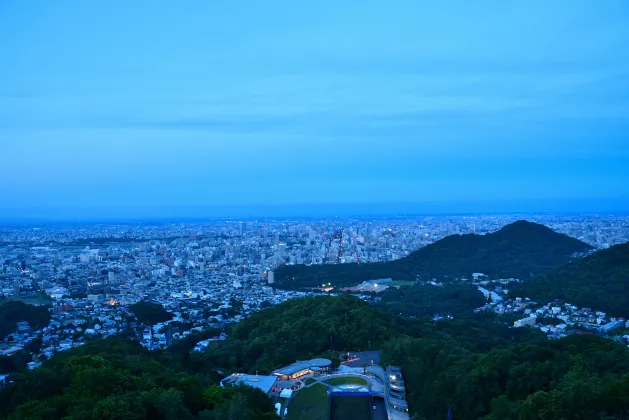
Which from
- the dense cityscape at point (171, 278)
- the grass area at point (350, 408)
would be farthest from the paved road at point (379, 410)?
the dense cityscape at point (171, 278)

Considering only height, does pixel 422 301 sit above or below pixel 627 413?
below

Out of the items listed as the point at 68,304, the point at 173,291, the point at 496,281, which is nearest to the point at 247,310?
the point at 173,291

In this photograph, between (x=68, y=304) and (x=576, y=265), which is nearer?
(x=68, y=304)

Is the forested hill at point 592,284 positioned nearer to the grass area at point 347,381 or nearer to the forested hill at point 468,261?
the forested hill at point 468,261

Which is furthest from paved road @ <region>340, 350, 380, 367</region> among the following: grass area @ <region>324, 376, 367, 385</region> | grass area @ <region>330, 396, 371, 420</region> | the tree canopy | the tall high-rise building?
the tall high-rise building

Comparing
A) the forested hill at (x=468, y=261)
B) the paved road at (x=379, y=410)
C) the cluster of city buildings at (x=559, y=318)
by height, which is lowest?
the paved road at (x=379, y=410)

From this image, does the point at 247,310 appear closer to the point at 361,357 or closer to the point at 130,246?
the point at 361,357

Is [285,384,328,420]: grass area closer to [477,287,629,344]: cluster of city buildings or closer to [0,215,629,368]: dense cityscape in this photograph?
[0,215,629,368]: dense cityscape
